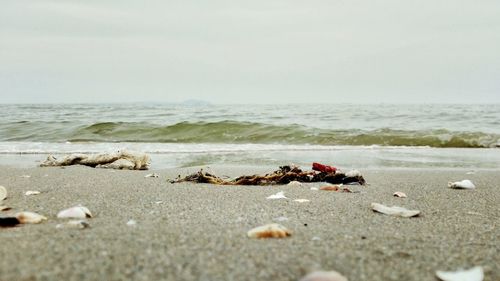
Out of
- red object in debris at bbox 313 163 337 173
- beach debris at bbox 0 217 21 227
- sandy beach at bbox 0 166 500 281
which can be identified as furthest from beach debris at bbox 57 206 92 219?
red object in debris at bbox 313 163 337 173

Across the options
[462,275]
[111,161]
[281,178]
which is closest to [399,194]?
[281,178]

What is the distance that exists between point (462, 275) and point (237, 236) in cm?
Answer: 107

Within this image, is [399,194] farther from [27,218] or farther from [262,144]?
[262,144]

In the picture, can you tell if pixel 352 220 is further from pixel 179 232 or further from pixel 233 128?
pixel 233 128

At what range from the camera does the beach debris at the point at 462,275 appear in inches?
67.4

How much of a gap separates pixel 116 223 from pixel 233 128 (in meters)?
13.4

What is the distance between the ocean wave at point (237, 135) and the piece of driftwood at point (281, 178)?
7.25m

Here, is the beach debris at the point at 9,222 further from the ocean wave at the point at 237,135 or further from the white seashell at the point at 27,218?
the ocean wave at the point at 237,135

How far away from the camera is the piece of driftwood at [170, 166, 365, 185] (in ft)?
16.1

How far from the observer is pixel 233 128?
15.9 metres

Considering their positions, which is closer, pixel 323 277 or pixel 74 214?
pixel 323 277

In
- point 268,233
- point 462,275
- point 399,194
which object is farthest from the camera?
point 399,194

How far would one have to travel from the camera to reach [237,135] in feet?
47.4

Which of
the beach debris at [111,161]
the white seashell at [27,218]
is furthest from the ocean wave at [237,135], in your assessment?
the white seashell at [27,218]
